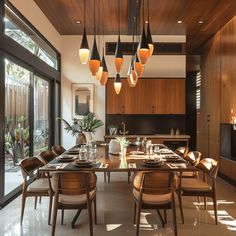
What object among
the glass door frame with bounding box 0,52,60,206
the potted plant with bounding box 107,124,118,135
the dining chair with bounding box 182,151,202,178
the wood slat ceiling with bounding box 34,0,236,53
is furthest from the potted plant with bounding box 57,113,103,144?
the dining chair with bounding box 182,151,202,178

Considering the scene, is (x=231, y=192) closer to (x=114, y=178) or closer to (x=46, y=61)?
(x=114, y=178)

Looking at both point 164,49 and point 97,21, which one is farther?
point 164,49

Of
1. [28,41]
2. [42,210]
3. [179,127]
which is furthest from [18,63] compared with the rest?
[179,127]

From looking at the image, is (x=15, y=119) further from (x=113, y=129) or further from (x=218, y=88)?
(x=218, y=88)

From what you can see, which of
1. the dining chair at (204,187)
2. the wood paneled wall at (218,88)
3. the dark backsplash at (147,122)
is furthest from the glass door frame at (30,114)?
the wood paneled wall at (218,88)

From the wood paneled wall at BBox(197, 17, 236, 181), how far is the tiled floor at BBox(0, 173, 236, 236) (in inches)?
83.8

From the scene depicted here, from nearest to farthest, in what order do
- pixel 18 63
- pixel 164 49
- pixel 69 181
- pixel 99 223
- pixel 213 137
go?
pixel 69 181 → pixel 99 223 → pixel 18 63 → pixel 213 137 → pixel 164 49

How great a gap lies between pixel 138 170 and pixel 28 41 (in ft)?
12.3

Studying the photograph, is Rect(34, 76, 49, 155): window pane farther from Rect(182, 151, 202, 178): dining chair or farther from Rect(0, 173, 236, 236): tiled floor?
Rect(182, 151, 202, 178): dining chair

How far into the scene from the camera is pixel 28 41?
19.0ft

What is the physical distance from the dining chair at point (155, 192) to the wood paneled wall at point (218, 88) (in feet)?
10.6

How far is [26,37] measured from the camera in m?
5.69

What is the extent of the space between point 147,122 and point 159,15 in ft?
9.65

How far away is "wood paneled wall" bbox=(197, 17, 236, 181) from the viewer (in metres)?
6.30
